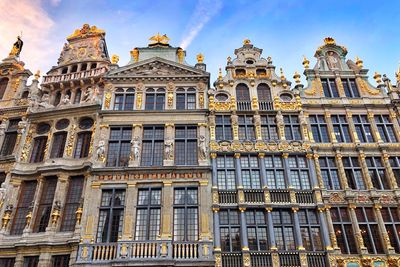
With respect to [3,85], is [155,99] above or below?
below

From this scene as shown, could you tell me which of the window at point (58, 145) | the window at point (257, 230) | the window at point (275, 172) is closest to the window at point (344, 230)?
the window at point (275, 172)

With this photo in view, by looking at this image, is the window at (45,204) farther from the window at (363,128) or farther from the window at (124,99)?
the window at (363,128)

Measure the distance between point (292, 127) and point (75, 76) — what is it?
723 inches

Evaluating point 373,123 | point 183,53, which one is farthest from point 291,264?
point 183,53

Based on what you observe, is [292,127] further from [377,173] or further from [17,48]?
[17,48]

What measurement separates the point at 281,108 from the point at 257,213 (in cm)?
865

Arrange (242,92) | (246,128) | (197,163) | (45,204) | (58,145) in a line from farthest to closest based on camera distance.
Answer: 1. (242,92)
2. (58,145)
3. (246,128)
4. (197,163)
5. (45,204)

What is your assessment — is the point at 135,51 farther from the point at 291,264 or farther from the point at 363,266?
the point at 363,266

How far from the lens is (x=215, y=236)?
20453 mm

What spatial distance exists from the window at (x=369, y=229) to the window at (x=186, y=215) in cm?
1063

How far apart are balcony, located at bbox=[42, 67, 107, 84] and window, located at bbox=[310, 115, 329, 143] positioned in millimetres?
17435

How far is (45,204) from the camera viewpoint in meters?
22.7

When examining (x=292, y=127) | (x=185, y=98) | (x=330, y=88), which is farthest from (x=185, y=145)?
(x=330, y=88)

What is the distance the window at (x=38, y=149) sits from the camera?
24828mm
